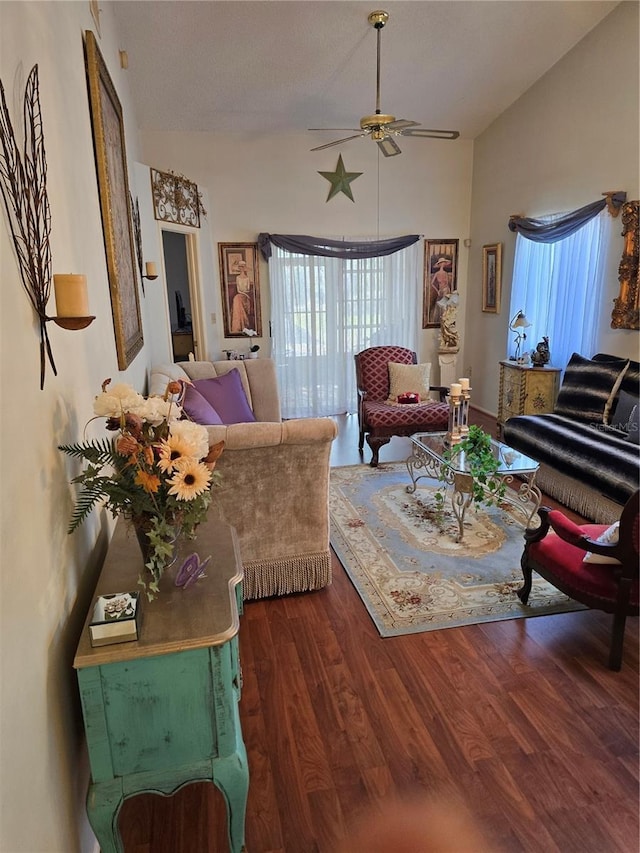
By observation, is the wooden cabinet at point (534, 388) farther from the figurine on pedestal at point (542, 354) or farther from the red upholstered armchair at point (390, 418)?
the red upholstered armchair at point (390, 418)

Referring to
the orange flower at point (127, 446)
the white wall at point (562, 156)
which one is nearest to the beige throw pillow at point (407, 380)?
the white wall at point (562, 156)

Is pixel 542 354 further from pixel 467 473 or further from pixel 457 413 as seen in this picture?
pixel 467 473

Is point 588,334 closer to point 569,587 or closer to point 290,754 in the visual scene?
point 569,587

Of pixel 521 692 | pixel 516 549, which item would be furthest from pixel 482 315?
pixel 521 692

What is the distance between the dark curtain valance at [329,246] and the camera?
6301 mm

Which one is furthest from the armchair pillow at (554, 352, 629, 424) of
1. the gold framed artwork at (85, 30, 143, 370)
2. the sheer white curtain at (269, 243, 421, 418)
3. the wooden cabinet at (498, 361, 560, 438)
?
the gold framed artwork at (85, 30, 143, 370)

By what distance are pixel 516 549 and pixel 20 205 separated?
310 centimetres

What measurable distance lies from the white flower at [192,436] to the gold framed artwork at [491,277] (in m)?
5.59

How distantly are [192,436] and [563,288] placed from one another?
4834mm

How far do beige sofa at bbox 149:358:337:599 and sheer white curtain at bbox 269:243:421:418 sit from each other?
3964 mm

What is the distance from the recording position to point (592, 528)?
2.64m

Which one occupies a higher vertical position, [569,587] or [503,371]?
[503,371]

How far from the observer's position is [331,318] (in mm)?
6684

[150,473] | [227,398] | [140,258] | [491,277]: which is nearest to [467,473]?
[227,398]
